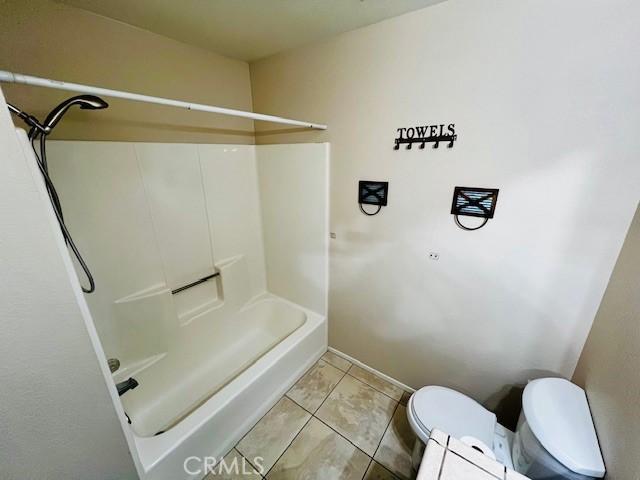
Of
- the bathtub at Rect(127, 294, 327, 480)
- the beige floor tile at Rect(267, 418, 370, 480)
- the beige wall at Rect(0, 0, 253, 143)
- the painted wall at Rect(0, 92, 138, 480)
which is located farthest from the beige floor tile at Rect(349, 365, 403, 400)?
the beige wall at Rect(0, 0, 253, 143)

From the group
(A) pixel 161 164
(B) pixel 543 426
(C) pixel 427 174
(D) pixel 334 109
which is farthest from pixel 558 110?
(A) pixel 161 164

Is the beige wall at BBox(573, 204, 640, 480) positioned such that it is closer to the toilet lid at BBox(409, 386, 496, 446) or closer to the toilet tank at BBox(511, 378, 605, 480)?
the toilet tank at BBox(511, 378, 605, 480)

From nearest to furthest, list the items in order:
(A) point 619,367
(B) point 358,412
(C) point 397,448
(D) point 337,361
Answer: (A) point 619,367, (C) point 397,448, (B) point 358,412, (D) point 337,361

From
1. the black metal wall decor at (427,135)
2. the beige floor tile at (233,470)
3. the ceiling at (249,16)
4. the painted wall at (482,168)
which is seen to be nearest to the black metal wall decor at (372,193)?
the painted wall at (482,168)

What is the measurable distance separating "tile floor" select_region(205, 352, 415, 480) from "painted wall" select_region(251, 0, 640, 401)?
297 millimetres

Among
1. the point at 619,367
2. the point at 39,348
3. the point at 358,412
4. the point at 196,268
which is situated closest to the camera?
the point at 39,348

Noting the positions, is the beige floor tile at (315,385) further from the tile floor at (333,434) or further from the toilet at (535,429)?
the toilet at (535,429)

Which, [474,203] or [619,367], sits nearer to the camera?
[619,367]

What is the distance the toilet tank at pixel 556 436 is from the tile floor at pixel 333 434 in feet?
2.08

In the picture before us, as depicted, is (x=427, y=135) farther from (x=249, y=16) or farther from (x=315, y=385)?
(x=315, y=385)

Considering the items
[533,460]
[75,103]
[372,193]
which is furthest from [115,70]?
[533,460]

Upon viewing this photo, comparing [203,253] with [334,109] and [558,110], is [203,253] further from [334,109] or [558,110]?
[558,110]

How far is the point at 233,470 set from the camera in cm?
137

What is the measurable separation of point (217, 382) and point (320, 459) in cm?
93
